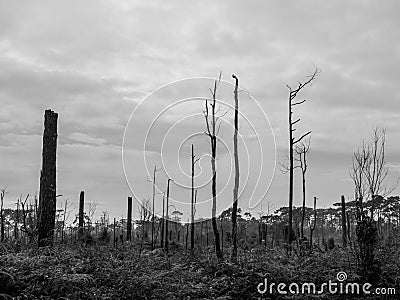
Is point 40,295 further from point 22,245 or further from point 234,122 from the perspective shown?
point 234,122

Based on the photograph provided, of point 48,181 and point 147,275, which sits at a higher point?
point 48,181

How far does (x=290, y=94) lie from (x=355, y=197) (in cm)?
731

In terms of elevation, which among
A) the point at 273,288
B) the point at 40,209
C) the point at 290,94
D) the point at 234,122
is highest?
the point at 290,94

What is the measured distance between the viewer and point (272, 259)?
→ 55.2ft

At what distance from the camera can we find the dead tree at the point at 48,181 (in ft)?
48.2

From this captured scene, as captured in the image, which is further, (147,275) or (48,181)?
(48,181)

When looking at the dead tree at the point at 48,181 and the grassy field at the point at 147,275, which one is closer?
the grassy field at the point at 147,275

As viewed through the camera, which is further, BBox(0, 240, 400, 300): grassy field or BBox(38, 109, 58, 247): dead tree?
BBox(38, 109, 58, 247): dead tree

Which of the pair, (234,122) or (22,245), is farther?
(234,122)

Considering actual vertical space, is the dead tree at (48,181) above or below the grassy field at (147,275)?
above

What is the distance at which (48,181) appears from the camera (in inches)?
591

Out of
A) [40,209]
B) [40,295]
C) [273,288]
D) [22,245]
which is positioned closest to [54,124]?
[40,209]

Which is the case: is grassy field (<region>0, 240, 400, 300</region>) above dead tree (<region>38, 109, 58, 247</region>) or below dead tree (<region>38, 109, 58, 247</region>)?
below

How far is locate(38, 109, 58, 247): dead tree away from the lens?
14.7 metres
